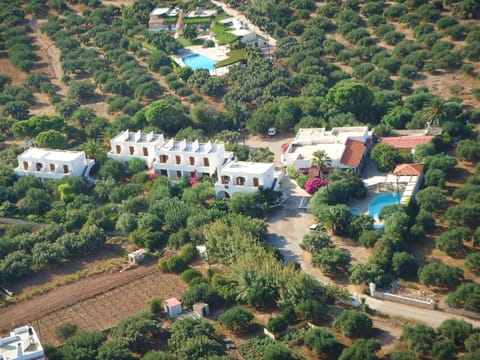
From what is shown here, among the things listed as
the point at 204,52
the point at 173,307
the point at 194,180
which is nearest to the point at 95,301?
the point at 173,307

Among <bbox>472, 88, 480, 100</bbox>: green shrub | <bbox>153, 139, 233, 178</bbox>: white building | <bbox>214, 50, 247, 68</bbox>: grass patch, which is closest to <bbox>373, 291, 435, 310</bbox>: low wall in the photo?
<bbox>153, 139, 233, 178</bbox>: white building

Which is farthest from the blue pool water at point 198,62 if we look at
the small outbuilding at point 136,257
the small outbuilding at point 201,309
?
the small outbuilding at point 201,309

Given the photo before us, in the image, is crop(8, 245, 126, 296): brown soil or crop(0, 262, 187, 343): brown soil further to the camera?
crop(8, 245, 126, 296): brown soil

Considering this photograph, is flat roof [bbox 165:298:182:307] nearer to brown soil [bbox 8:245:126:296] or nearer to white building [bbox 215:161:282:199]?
brown soil [bbox 8:245:126:296]

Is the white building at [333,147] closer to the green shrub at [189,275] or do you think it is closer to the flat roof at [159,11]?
the green shrub at [189,275]

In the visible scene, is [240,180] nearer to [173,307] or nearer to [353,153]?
[353,153]

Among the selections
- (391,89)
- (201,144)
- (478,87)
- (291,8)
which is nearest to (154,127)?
(201,144)


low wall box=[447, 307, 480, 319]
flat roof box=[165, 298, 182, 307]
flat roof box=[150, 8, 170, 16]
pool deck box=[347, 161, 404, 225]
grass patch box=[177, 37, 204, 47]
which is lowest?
grass patch box=[177, 37, 204, 47]
